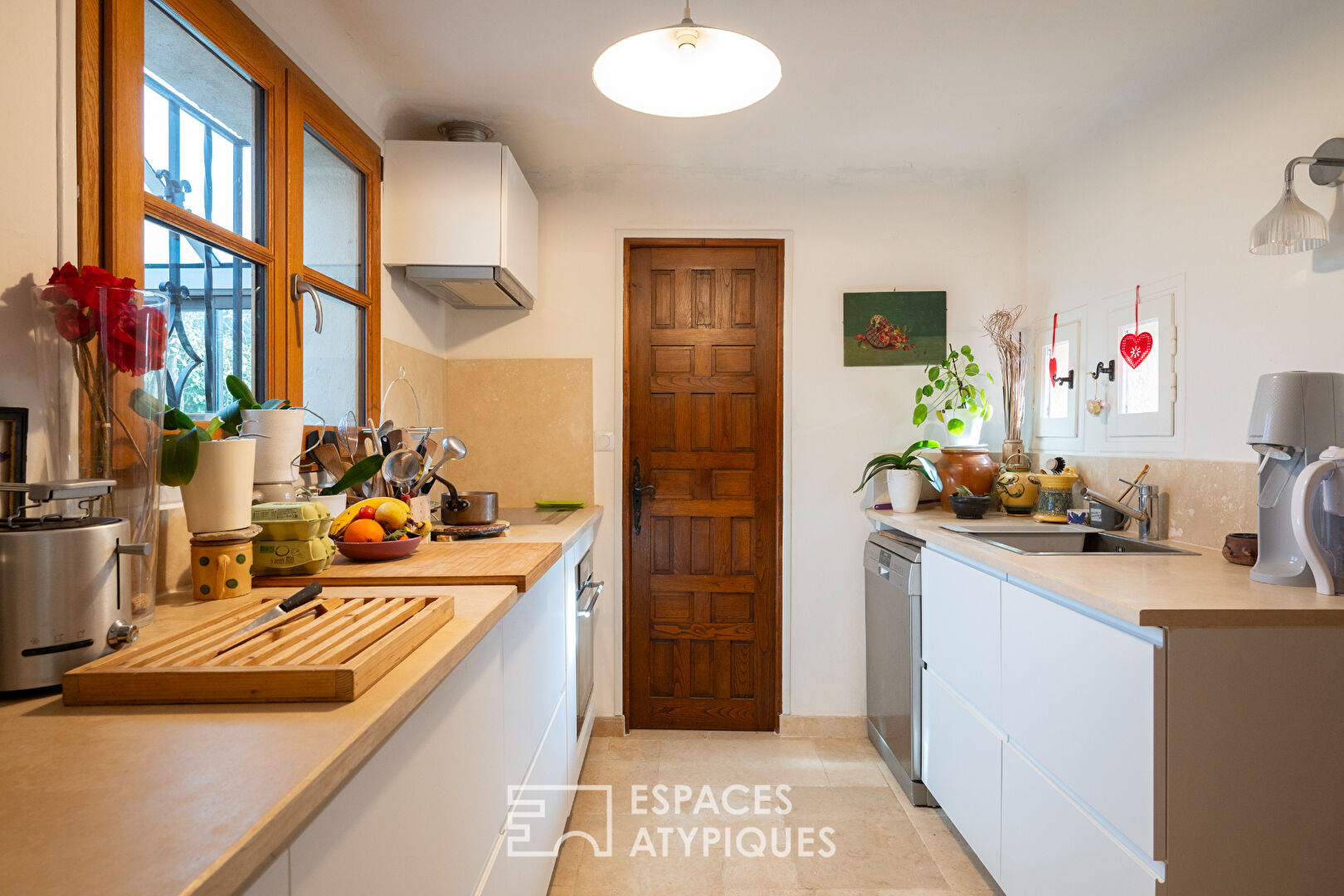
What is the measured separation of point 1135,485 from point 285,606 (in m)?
2.31

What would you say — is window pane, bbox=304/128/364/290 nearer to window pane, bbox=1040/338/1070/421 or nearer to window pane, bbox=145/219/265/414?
window pane, bbox=145/219/265/414

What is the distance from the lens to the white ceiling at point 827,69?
197 cm

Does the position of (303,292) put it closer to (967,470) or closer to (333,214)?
(333,214)

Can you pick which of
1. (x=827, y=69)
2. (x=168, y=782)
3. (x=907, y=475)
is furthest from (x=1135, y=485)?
(x=168, y=782)

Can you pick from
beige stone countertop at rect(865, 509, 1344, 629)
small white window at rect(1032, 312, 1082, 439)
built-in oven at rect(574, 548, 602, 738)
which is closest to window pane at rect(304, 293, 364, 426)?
built-in oven at rect(574, 548, 602, 738)

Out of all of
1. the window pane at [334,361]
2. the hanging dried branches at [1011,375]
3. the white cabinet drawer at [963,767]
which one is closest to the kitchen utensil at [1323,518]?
the white cabinet drawer at [963,767]

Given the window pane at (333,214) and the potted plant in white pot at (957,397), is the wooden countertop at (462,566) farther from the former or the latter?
the potted plant in white pot at (957,397)

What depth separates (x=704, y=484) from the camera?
10.8ft

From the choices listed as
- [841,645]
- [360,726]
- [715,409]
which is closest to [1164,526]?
[841,645]

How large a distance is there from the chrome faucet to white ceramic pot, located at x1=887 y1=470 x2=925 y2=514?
73 centimetres

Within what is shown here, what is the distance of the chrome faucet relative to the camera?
2285mm

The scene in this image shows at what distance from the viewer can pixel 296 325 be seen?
76.7 inches

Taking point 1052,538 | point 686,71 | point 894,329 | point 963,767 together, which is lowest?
point 963,767

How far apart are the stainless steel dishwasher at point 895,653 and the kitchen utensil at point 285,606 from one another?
198cm
